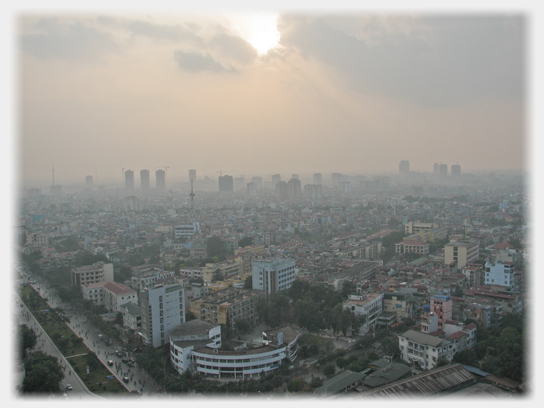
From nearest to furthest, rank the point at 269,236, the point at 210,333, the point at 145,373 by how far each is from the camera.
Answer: the point at 145,373 → the point at 210,333 → the point at 269,236

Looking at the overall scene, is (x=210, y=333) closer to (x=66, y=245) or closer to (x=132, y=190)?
(x=66, y=245)

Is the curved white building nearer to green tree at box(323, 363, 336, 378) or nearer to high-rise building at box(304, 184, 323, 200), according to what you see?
green tree at box(323, 363, 336, 378)

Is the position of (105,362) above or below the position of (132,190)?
below

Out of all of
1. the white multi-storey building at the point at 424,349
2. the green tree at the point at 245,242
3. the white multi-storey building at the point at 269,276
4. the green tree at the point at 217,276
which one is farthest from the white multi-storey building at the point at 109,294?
the green tree at the point at 245,242

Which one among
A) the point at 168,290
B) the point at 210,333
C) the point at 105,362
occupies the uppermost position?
the point at 168,290

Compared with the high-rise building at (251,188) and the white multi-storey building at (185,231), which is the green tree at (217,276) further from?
the high-rise building at (251,188)

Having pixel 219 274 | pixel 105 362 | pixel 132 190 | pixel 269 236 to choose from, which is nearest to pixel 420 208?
pixel 269 236
